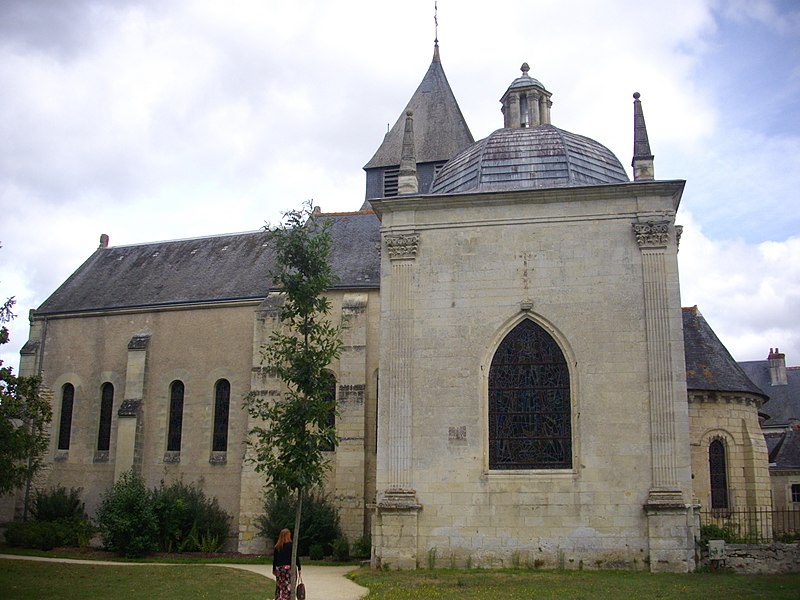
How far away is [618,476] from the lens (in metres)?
15.5

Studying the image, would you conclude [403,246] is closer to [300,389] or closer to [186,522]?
[300,389]

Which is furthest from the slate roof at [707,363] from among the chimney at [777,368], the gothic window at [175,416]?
the chimney at [777,368]

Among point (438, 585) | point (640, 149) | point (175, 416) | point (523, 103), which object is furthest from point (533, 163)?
point (175, 416)

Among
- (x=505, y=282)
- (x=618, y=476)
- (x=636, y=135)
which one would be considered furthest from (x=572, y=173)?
(x=618, y=476)

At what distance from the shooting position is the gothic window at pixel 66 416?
26.3 metres

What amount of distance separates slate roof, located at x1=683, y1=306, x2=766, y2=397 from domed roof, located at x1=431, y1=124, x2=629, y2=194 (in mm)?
5617

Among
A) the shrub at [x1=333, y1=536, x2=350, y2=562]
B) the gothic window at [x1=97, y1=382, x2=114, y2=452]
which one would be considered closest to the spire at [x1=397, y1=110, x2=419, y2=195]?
the shrub at [x1=333, y1=536, x2=350, y2=562]

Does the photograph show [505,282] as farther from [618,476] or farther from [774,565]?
[774,565]

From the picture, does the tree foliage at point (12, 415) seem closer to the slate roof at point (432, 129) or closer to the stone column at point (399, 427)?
the stone column at point (399, 427)

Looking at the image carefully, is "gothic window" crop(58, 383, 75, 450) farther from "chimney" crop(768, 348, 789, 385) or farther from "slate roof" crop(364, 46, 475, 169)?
"chimney" crop(768, 348, 789, 385)

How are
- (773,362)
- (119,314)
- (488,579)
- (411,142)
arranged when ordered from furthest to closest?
(773,362) < (119,314) < (411,142) < (488,579)

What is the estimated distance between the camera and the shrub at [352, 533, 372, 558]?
1984cm

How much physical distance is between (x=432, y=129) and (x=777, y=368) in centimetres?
2675

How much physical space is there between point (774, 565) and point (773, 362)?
107ft
